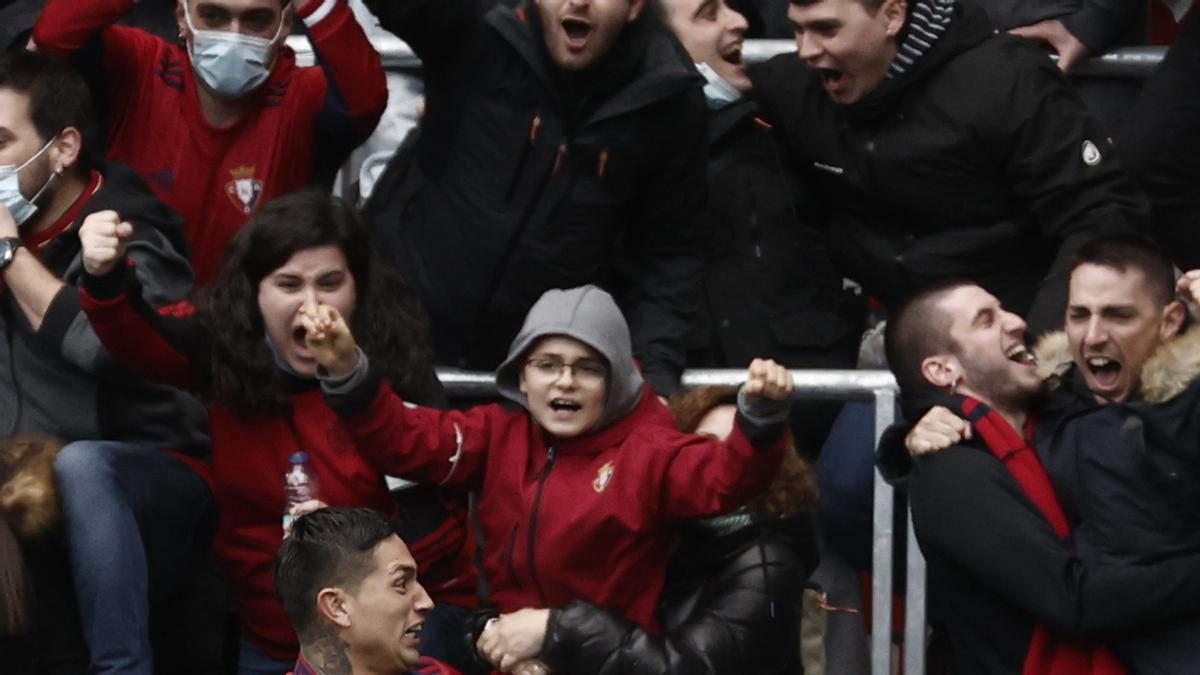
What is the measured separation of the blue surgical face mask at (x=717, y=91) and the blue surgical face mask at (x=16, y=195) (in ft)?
6.23

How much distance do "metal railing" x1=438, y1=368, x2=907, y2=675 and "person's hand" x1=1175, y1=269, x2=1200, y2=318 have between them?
2.65 ft

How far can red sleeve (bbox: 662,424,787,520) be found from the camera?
6254 millimetres

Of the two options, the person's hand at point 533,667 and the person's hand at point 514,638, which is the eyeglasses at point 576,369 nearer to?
the person's hand at point 514,638

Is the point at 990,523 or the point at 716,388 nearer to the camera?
the point at 990,523

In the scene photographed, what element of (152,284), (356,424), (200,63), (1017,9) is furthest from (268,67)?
(1017,9)

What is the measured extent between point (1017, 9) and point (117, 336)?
9.62ft

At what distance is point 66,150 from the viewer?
23.5ft

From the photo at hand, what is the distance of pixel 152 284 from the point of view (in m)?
7.07

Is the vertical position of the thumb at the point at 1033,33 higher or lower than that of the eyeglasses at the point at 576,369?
higher

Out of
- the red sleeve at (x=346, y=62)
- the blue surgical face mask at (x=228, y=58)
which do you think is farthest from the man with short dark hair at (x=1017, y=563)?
the blue surgical face mask at (x=228, y=58)

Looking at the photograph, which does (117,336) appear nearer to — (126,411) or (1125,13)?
(126,411)

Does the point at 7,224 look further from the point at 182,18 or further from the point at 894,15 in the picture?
the point at 894,15

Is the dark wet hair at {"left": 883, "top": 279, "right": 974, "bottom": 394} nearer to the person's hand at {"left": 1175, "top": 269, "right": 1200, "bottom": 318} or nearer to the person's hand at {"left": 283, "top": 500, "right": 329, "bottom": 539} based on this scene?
the person's hand at {"left": 1175, "top": 269, "right": 1200, "bottom": 318}

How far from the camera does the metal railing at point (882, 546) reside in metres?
6.86
